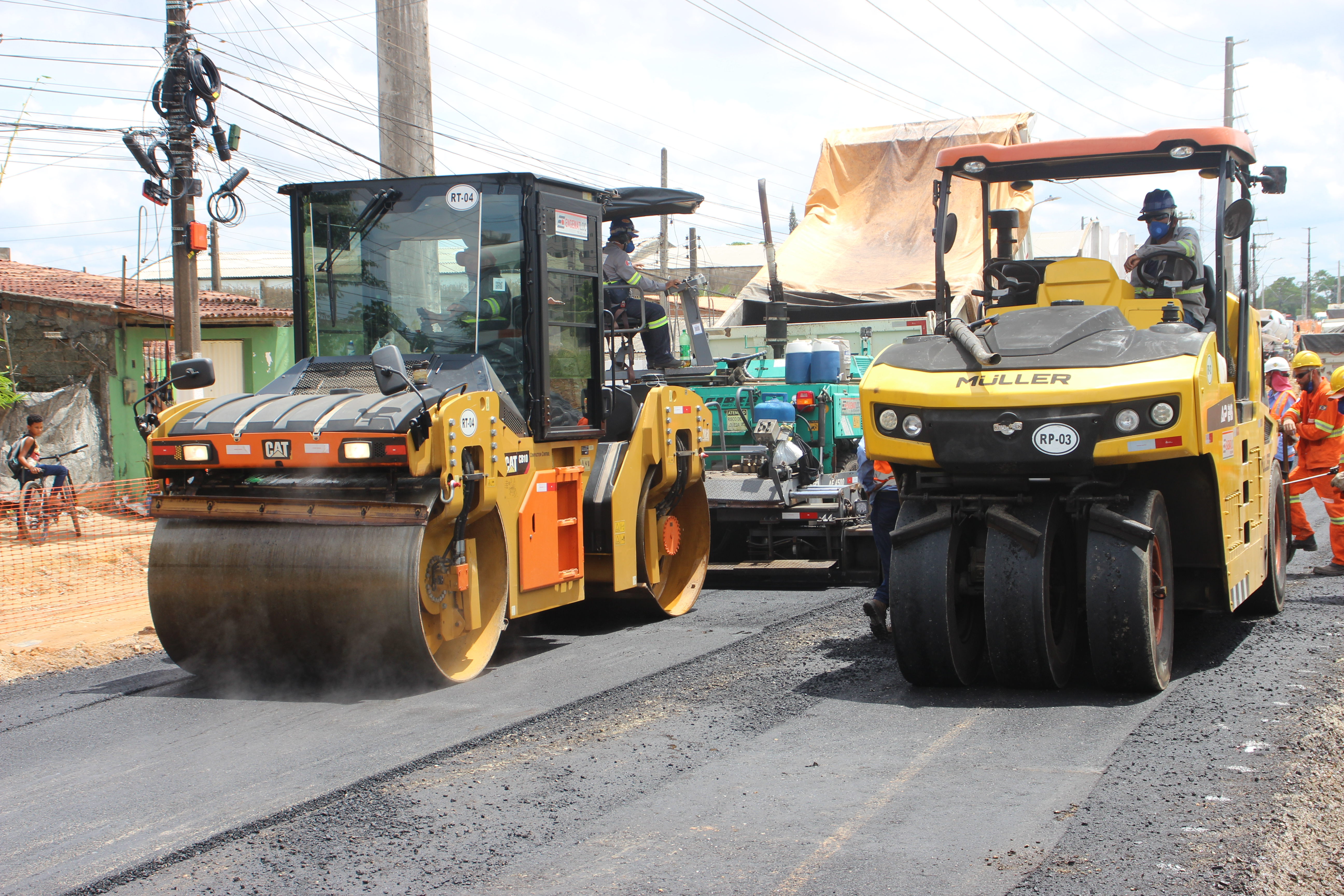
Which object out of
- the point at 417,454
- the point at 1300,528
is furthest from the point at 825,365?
the point at 417,454

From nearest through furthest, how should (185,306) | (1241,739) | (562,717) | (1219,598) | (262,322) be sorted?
(1241,739) → (562,717) → (1219,598) → (185,306) → (262,322)

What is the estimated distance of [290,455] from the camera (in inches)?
237

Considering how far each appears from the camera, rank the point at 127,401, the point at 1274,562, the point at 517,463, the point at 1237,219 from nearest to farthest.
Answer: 1. the point at 1237,219
2. the point at 517,463
3. the point at 1274,562
4. the point at 127,401

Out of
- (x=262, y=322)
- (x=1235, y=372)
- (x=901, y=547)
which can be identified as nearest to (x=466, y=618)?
(x=901, y=547)

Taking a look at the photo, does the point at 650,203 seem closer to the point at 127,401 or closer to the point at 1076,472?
the point at 1076,472

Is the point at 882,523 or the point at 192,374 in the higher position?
the point at 192,374

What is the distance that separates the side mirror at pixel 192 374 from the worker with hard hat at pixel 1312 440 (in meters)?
8.01

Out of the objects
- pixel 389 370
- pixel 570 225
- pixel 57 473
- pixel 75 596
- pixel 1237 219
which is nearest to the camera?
pixel 389 370

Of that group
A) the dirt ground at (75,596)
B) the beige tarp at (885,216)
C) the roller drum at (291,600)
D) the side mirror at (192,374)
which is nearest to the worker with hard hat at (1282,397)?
the beige tarp at (885,216)

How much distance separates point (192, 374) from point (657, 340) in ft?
13.1

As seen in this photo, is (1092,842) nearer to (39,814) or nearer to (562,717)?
(562,717)

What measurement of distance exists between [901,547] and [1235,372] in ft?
7.28

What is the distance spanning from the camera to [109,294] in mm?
19594

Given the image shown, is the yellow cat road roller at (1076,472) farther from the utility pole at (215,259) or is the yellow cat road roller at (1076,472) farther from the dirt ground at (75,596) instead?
the utility pole at (215,259)
